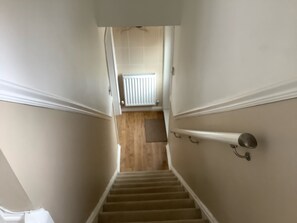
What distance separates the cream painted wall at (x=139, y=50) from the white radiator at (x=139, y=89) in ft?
0.43

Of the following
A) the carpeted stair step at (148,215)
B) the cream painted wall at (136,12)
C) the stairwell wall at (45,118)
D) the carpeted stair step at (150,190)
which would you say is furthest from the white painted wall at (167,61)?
the carpeted stair step at (148,215)

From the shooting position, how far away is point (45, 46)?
1236mm

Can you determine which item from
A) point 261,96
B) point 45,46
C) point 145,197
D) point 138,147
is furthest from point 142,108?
point 261,96

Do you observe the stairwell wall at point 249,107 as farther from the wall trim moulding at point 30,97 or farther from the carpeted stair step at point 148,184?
→ the carpeted stair step at point 148,184

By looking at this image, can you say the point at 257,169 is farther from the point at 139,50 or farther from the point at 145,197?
the point at 139,50

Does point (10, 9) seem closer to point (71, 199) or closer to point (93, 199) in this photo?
point (71, 199)

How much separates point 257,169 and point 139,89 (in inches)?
191

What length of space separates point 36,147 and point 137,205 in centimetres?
155

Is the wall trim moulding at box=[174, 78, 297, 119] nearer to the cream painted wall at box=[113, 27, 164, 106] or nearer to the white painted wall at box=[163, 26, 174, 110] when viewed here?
the white painted wall at box=[163, 26, 174, 110]

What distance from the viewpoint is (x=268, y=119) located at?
0.96 meters

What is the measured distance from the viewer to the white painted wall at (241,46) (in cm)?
83

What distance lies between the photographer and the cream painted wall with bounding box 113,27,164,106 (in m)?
4.96

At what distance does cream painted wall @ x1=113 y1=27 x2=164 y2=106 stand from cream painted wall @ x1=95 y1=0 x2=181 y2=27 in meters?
1.93

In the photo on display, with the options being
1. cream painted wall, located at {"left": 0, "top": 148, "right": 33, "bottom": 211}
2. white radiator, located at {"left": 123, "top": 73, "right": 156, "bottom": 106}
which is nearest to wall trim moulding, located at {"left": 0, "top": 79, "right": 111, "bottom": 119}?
cream painted wall, located at {"left": 0, "top": 148, "right": 33, "bottom": 211}
